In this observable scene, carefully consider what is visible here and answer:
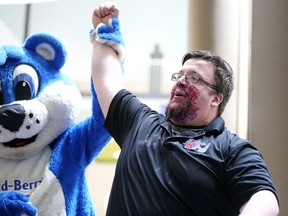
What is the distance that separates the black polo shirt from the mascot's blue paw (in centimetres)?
20

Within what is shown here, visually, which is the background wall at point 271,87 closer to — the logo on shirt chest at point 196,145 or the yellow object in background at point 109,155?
the logo on shirt chest at point 196,145

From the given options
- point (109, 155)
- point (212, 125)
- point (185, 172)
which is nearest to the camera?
point (185, 172)

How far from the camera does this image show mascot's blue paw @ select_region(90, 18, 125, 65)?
1127 mm

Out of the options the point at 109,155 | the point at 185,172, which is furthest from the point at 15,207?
the point at 109,155

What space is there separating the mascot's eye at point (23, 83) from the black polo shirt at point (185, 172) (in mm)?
239

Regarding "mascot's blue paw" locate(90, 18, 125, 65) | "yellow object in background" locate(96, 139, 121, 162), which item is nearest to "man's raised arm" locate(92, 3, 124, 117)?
"mascot's blue paw" locate(90, 18, 125, 65)

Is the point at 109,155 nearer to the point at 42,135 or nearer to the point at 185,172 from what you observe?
the point at 42,135

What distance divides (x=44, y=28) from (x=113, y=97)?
145cm

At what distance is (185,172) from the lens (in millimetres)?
920

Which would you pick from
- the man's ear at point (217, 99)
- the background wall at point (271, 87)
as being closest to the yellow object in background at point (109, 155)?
the background wall at point (271, 87)

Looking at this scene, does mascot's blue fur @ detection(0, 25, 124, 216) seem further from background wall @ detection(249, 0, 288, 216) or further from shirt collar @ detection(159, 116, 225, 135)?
background wall @ detection(249, 0, 288, 216)

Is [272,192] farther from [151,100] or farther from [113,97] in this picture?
[151,100]

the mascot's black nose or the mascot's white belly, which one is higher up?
the mascot's black nose

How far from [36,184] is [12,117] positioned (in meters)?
0.20
